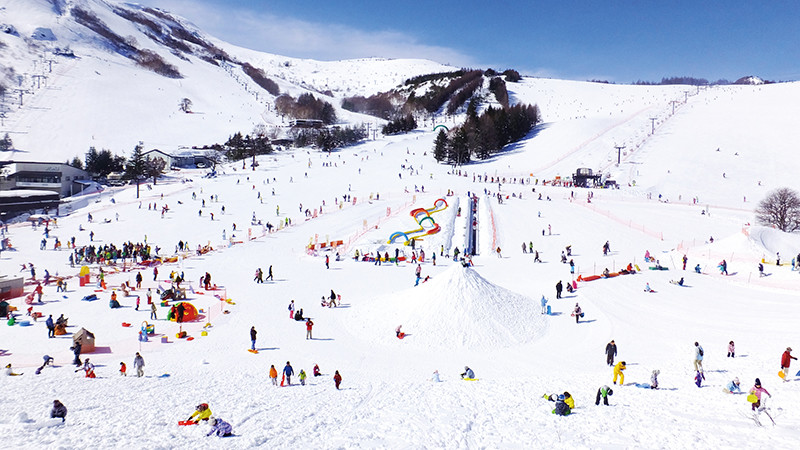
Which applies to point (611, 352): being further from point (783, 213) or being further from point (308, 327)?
point (783, 213)

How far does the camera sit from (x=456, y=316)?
18766mm

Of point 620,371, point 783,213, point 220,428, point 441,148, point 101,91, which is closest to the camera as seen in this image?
point 220,428

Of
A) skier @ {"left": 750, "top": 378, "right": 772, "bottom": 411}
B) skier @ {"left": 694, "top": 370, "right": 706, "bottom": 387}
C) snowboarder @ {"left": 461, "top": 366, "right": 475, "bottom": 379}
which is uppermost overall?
skier @ {"left": 750, "top": 378, "right": 772, "bottom": 411}

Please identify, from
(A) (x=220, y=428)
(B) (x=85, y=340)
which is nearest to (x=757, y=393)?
(A) (x=220, y=428)

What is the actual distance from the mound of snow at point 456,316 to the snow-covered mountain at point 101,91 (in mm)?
87525

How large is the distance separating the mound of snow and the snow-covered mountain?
87.5m

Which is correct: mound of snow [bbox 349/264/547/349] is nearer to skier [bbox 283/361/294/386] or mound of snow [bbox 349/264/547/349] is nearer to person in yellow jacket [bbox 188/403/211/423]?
skier [bbox 283/361/294/386]

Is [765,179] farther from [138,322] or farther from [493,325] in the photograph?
[138,322]

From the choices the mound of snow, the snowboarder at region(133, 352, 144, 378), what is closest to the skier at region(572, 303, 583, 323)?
the mound of snow

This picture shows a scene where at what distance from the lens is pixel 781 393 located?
12.0 metres

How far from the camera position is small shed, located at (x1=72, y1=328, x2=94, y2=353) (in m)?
15.8

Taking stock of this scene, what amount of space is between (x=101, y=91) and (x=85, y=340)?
134 m

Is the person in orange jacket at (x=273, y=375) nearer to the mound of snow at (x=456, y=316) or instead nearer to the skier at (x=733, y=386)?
the mound of snow at (x=456, y=316)

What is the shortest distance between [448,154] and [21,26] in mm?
169211
